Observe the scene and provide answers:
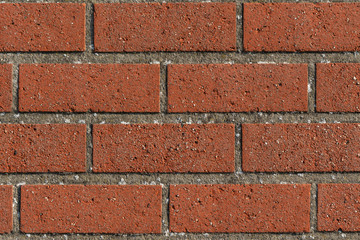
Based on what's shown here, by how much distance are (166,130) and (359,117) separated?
0.43 m

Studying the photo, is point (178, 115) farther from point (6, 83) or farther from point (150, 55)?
point (6, 83)

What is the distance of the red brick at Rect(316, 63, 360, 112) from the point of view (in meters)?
0.68

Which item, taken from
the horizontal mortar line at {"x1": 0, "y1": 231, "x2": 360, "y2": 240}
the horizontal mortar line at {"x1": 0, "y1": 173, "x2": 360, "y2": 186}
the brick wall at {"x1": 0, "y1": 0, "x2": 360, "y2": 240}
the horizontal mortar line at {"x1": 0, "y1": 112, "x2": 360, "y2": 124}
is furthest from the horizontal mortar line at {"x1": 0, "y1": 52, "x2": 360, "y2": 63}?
the horizontal mortar line at {"x1": 0, "y1": 231, "x2": 360, "y2": 240}

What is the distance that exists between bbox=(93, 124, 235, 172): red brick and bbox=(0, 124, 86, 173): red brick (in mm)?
42

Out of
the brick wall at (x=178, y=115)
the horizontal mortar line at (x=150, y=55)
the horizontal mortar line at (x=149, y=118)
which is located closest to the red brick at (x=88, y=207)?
the brick wall at (x=178, y=115)

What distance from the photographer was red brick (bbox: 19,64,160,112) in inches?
26.6

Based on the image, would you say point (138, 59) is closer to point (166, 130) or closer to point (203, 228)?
point (166, 130)

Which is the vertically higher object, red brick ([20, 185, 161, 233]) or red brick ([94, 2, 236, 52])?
red brick ([94, 2, 236, 52])

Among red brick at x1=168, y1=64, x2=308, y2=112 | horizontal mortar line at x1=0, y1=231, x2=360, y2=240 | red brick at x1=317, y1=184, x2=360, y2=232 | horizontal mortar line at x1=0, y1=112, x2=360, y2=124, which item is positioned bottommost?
horizontal mortar line at x1=0, y1=231, x2=360, y2=240

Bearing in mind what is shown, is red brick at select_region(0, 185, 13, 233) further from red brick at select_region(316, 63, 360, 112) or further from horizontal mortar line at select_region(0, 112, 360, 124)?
red brick at select_region(316, 63, 360, 112)

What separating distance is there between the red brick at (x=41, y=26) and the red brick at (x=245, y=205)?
1.34ft

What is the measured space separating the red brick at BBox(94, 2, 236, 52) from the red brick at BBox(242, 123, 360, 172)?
0.23 meters

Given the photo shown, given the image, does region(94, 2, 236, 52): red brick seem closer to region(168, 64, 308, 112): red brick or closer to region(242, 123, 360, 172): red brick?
region(168, 64, 308, 112): red brick

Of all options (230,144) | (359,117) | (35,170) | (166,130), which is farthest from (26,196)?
(359,117)
